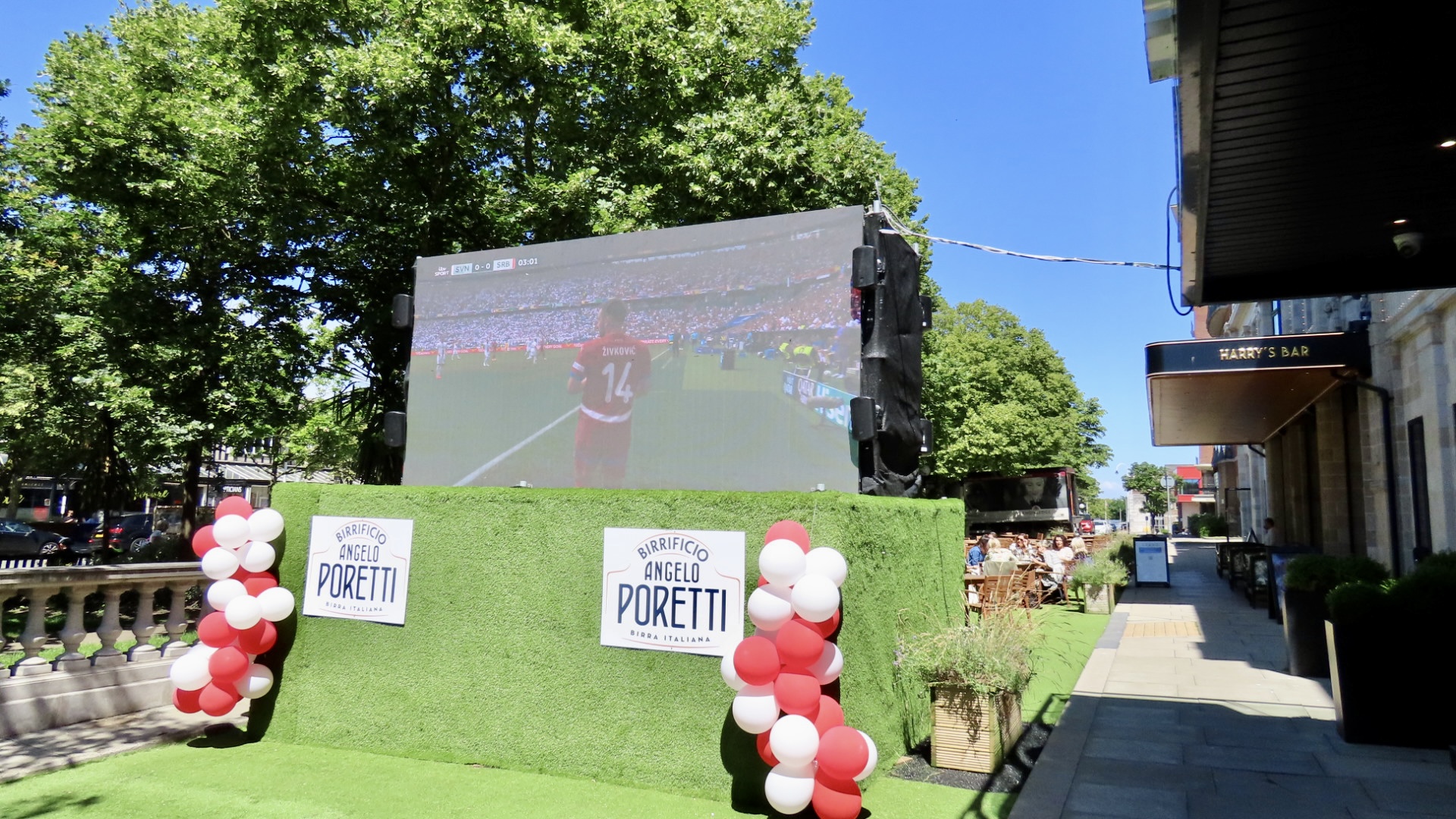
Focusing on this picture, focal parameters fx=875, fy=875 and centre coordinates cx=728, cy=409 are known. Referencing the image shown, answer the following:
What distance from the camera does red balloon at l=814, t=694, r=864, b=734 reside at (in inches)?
216

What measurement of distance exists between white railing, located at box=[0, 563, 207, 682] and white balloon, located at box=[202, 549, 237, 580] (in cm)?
124

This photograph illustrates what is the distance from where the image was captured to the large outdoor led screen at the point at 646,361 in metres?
7.12

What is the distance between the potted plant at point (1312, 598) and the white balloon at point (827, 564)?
6.34 metres

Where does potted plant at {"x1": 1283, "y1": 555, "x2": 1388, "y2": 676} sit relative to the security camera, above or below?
below

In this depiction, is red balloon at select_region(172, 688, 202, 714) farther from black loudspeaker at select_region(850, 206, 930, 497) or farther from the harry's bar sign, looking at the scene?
the harry's bar sign

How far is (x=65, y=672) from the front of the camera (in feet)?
26.4

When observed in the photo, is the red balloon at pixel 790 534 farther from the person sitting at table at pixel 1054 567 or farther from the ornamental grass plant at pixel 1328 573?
the person sitting at table at pixel 1054 567

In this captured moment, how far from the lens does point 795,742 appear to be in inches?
206

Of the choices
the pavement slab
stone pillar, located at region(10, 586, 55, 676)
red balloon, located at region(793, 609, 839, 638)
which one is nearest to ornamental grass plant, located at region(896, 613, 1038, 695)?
the pavement slab

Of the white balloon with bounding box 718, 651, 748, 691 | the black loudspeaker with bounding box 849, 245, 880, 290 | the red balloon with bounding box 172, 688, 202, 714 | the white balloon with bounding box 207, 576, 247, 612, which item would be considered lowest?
the red balloon with bounding box 172, 688, 202, 714

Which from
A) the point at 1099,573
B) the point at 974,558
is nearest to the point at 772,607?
the point at 1099,573

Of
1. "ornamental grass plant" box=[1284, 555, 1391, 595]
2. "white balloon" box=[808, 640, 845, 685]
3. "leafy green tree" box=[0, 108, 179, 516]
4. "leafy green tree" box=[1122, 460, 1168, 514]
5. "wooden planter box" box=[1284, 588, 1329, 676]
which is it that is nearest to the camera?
"white balloon" box=[808, 640, 845, 685]

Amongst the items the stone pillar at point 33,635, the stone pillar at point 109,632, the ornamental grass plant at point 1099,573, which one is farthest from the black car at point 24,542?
the ornamental grass plant at point 1099,573

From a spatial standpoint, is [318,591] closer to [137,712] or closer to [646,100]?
[137,712]
